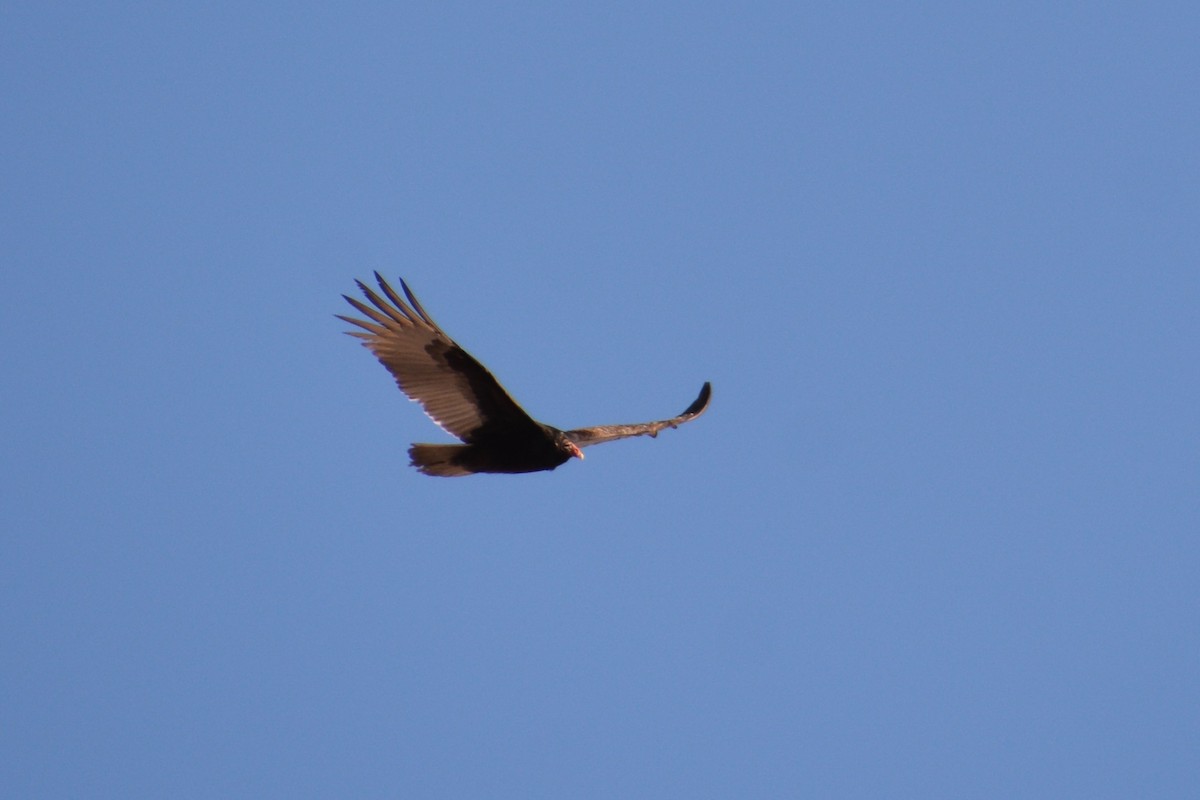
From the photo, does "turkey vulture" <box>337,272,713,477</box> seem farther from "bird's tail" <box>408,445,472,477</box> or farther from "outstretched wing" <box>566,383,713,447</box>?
"outstretched wing" <box>566,383,713,447</box>

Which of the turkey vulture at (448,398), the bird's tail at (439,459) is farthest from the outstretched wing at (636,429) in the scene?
the bird's tail at (439,459)

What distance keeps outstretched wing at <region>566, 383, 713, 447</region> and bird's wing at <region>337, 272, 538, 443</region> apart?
1.18 m

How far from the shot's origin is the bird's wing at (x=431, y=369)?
43.5ft

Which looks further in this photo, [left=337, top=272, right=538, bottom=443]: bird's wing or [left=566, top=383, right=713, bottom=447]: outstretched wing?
[left=566, top=383, right=713, bottom=447]: outstretched wing

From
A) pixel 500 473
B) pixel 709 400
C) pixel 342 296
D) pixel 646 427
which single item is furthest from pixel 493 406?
pixel 709 400

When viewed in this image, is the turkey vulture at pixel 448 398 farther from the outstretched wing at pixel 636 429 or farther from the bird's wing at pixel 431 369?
the outstretched wing at pixel 636 429

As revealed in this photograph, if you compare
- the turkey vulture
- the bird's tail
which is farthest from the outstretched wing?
the bird's tail

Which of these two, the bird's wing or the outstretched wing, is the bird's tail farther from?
the outstretched wing

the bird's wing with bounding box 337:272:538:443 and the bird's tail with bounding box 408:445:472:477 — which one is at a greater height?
the bird's wing with bounding box 337:272:538:443

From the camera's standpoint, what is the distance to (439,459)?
1332 cm

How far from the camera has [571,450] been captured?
13852mm

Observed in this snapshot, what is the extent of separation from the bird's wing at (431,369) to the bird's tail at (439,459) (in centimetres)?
21

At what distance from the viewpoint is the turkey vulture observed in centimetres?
→ 1327

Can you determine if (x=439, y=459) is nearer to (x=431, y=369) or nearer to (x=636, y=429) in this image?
(x=431, y=369)
